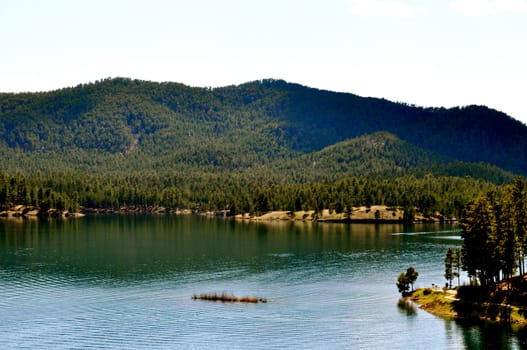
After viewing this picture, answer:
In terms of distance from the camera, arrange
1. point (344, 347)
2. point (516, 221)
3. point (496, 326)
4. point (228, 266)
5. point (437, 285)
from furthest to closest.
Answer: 1. point (228, 266)
2. point (437, 285)
3. point (516, 221)
4. point (496, 326)
5. point (344, 347)

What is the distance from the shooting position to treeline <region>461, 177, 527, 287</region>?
386 feet

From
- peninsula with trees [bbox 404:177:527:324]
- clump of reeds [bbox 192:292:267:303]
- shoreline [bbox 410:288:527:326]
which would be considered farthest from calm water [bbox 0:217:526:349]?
peninsula with trees [bbox 404:177:527:324]

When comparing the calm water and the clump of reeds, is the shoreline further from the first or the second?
→ the clump of reeds

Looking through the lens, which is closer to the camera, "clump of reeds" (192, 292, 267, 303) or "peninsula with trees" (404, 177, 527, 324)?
"peninsula with trees" (404, 177, 527, 324)

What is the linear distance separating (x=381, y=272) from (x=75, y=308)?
246 ft

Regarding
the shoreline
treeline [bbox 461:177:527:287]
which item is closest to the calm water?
the shoreline

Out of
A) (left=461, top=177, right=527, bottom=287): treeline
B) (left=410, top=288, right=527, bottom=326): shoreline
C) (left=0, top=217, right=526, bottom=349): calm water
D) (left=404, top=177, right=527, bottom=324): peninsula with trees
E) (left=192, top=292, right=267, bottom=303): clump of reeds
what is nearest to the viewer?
(left=0, top=217, right=526, bottom=349): calm water

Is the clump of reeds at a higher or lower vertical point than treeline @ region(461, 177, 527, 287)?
lower

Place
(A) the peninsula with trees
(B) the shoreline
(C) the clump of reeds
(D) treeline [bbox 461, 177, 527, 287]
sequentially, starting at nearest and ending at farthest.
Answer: (B) the shoreline, (A) the peninsula with trees, (D) treeline [bbox 461, 177, 527, 287], (C) the clump of reeds

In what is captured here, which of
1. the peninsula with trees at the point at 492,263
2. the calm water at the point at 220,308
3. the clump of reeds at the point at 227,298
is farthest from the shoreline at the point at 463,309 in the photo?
the clump of reeds at the point at 227,298

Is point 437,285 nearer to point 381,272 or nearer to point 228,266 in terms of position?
point 381,272

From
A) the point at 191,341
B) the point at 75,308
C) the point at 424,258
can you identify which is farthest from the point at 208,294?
the point at 424,258

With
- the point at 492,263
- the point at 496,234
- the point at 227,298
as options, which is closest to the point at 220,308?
the point at 227,298

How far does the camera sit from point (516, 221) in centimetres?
12119
